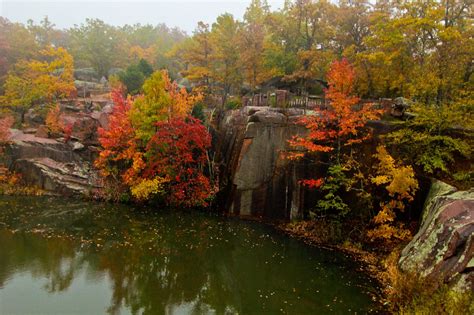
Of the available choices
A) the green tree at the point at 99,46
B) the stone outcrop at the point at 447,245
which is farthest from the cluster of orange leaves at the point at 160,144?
the green tree at the point at 99,46

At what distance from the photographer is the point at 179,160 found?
21453 millimetres

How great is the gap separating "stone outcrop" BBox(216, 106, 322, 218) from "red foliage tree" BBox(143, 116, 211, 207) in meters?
2.18

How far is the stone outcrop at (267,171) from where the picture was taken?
1975cm

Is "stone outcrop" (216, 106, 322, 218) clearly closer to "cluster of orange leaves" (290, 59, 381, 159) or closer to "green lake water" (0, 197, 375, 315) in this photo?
"green lake water" (0, 197, 375, 315)

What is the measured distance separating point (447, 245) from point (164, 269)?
9.91 m

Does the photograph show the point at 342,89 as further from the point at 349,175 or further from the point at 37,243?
the point at 37,243

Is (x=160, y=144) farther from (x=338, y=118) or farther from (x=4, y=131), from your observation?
(x=4, y=131)

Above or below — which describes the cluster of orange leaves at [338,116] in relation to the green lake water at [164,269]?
above

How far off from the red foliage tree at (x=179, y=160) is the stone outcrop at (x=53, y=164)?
244 inches

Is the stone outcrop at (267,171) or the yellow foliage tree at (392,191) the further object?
the stone outcrop at (267,171)

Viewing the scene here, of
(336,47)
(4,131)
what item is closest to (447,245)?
(336,47)

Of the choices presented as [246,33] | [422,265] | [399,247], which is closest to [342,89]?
[399,247]

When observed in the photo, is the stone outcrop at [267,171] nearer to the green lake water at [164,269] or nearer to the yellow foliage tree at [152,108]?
the green lake water at [164,269]

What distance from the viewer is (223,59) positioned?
92.0 ft
